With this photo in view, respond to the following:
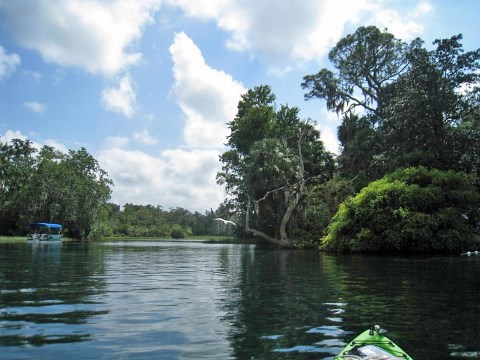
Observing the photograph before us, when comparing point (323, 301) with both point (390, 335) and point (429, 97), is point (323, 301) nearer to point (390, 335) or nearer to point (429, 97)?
point (390, 335)

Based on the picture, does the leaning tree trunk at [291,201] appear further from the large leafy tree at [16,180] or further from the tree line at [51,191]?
the large leafy tree at [16,180]

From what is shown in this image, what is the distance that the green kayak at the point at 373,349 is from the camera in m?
4.72

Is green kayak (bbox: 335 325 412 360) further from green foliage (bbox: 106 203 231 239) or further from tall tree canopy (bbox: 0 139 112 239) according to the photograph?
green foliage (bbox: 106 203 231 239)

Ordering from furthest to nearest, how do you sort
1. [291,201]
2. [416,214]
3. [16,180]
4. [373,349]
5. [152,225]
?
[152,225]
[16,180]
[291,201]
[416,214]
[373,349]

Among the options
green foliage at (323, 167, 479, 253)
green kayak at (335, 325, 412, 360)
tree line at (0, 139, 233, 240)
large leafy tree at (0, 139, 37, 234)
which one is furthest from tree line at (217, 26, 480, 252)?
large leafy tree at (0, 139, 37, 234)

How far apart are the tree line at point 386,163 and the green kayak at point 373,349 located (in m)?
24.4

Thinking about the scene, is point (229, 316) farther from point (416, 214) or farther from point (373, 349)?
point (416, 214)

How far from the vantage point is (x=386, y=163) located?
37906 millimetres

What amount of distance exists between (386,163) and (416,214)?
1054 cm

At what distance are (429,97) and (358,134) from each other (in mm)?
13327

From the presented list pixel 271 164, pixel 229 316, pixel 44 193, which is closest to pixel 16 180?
pixel 44 193

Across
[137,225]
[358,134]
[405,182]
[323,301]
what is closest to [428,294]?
[323,301]

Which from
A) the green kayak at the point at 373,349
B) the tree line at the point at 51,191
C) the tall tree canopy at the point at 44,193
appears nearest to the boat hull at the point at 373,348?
the green kayak at the point at 373,349

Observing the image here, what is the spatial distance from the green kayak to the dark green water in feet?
2.76
